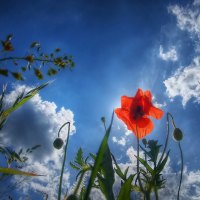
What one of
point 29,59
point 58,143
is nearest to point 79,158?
point 58,143

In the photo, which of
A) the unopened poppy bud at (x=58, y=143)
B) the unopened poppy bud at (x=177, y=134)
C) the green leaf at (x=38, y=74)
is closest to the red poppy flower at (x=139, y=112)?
the unopened poppy bud at (x=177, y=134)

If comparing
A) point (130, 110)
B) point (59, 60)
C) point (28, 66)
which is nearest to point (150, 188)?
point (130, 110)

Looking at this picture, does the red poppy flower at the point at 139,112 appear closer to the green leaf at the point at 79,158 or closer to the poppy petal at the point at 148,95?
the poppy petal at the point at 148,95

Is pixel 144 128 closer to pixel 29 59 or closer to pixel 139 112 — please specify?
pixel 139 112

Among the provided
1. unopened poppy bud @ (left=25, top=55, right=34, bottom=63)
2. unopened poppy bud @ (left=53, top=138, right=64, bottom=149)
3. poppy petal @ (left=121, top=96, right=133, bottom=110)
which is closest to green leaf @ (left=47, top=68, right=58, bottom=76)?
unopened poppy bud @ (left=25, top=55, right=34, bottom=63)

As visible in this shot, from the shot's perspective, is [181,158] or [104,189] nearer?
[104,189]

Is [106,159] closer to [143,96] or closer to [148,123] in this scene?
[148,123]
